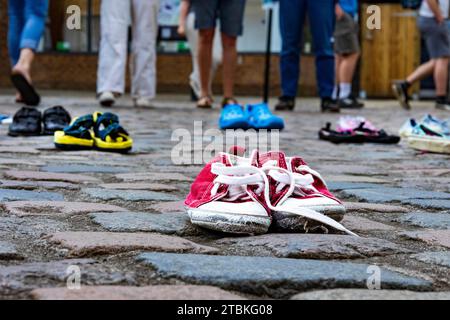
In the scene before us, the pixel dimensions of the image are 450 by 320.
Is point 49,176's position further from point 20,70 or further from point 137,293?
point 20,70

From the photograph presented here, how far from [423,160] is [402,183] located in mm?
1132

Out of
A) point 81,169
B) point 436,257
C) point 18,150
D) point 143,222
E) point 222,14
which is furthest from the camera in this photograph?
point 222,14

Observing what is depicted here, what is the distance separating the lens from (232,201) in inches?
93.9

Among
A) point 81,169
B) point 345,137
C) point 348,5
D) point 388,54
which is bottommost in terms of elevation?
point 388,54

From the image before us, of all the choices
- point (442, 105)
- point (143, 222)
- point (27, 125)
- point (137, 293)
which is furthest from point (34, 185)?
point (442, 105)

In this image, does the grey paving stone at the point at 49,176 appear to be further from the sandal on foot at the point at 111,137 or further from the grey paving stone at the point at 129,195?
the sandal on foot at the point at 111,137

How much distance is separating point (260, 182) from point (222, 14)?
7342 mm

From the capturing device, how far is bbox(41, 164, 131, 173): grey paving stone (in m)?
4.00

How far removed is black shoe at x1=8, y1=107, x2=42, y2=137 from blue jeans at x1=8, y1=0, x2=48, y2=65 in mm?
3443

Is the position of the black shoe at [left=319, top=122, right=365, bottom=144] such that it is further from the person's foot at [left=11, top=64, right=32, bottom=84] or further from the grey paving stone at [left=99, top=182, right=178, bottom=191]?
the person's foot at [left=11, top=64, right=32, bottom=84]

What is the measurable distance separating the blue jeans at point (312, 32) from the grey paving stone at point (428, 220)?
Result: 684 centimetres
